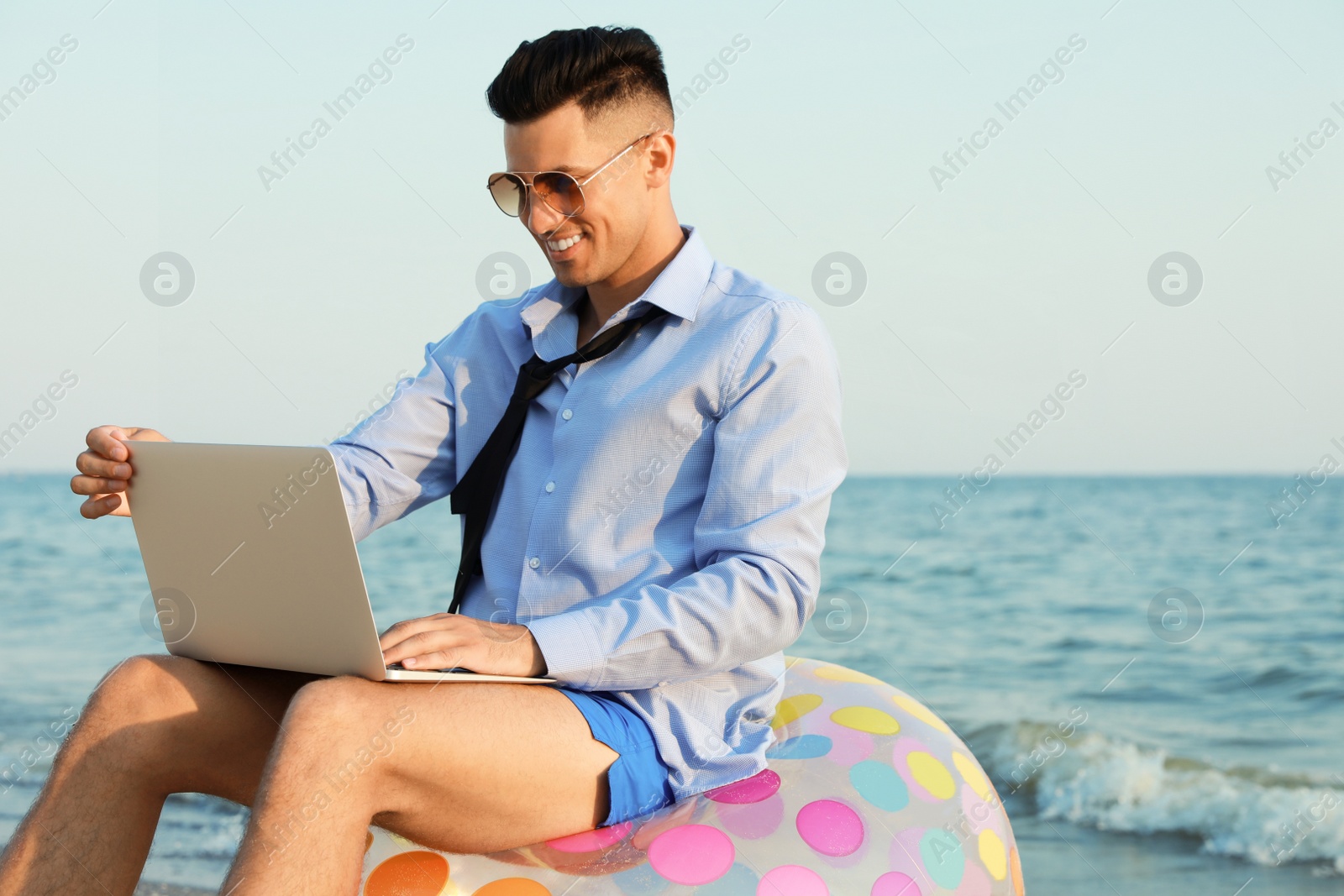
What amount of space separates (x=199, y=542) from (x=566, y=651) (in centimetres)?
60

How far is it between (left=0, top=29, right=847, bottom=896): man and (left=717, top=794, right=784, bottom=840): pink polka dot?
9 cm

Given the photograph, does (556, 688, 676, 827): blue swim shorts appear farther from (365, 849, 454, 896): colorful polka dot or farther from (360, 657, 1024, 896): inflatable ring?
(365, 849, 454, 896): colorful polka dot

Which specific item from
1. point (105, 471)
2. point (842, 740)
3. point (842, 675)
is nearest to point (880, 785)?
point (842, 740)

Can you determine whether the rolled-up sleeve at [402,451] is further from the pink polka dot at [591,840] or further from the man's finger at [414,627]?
the pink polka dot at [591,840]

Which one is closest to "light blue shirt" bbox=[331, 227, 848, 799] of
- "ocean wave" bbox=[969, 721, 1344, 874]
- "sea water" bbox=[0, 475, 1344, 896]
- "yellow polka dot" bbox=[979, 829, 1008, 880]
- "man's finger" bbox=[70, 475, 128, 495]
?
"yellow polka dot" bbox=[979, 829, 1008, 880]

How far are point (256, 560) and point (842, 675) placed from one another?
4.43ft

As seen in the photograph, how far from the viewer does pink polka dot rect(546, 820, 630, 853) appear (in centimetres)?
187

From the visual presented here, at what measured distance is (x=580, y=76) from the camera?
229cm

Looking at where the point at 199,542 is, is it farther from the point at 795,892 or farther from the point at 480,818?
the point at 795,892

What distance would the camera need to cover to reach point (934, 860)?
2051 millimetres

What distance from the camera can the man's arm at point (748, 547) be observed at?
187 cm

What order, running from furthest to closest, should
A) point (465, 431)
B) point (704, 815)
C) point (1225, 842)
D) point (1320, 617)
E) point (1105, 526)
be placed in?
point (1105, 526) < point (1320, 617) < point (1225, 842) < point (465, 431) < point (704, 815)

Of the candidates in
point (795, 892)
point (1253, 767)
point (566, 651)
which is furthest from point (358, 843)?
point (1253, 767)

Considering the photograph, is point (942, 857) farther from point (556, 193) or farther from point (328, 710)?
point (556, 193)
